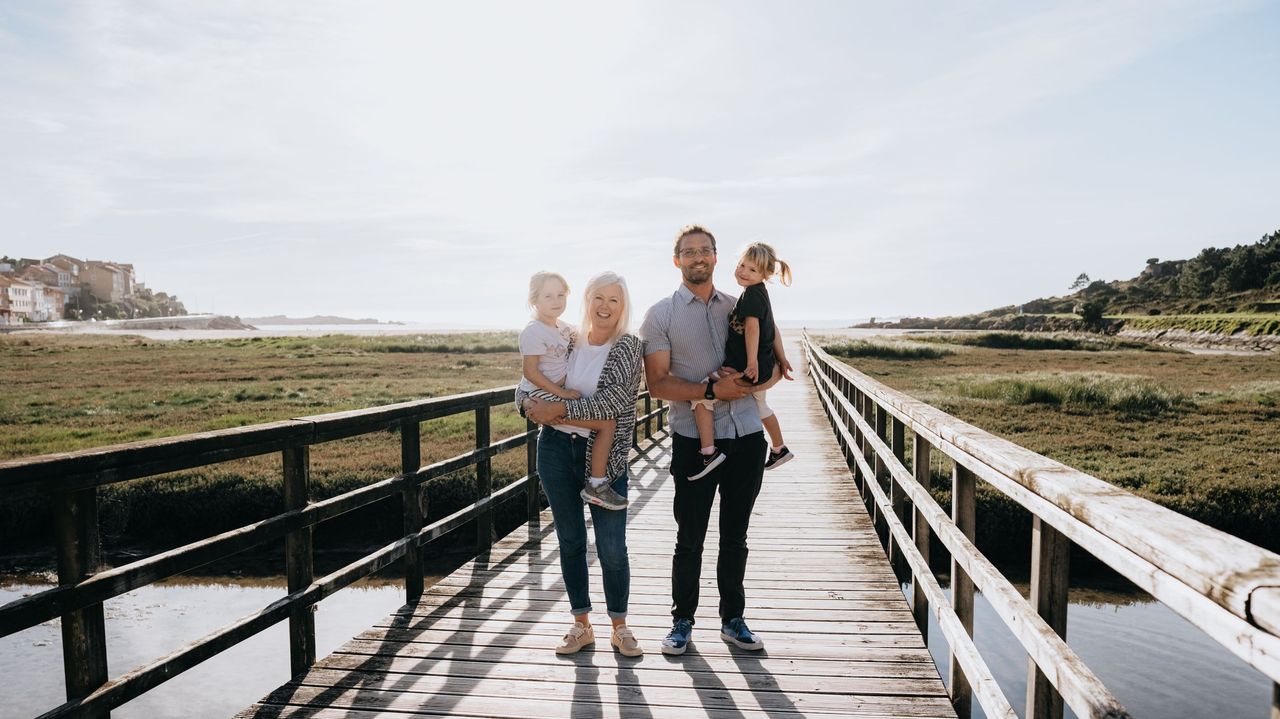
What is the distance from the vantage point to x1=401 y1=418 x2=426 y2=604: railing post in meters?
4.48

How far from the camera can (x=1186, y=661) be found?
7988 millimetres

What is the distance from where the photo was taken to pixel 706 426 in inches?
149

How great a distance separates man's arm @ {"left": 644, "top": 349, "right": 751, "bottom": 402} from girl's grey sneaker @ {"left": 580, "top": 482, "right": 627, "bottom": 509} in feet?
1.63

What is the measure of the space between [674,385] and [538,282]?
2.63 feet

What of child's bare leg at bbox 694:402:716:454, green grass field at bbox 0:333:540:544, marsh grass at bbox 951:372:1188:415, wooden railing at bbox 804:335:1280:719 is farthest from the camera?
marsh grass at bbox 951:372:1188:415

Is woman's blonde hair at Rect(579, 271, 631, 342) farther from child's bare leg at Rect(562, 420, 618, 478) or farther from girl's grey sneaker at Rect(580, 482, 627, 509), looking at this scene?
girl's grey sneaker at Rect(580, 482, 627, 509)

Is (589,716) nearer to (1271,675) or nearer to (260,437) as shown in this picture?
(260,437)

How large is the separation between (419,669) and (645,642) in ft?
3.76

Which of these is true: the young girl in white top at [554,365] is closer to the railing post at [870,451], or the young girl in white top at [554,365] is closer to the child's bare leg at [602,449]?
the child's bare leg at [602,449]

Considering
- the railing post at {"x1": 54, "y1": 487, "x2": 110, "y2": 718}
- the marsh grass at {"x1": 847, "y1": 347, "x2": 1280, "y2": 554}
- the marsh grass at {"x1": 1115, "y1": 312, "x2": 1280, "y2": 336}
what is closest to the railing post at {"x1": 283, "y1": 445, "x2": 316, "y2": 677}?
the railing post at {"x1": 54, "y1": 487, "x2": 110, "y2": 718}

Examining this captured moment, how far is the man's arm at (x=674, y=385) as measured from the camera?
3697 mm

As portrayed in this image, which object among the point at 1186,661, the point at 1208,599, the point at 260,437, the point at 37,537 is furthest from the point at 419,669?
the point at 37,537

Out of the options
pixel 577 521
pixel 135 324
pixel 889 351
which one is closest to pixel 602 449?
pixel 577 521

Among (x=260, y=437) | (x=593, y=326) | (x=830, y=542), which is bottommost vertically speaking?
(x=830, y=542)
